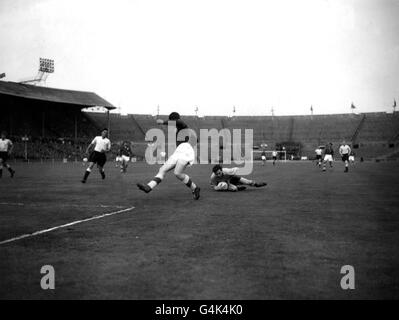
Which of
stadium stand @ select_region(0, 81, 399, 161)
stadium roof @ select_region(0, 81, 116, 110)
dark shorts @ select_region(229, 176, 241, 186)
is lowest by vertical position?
dark shorts @ select_region(229, 176, 241, 186)

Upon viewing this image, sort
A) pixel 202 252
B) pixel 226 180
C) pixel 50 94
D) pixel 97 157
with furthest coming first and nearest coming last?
1. pixel 50 94
2. pixel 97 157
3. pixel 226 180
4. pixel 202 252

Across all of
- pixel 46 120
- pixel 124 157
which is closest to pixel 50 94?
pixel 46 120

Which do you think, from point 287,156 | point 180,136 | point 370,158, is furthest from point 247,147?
point 180,136

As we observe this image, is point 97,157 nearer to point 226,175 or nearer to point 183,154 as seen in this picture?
point 226,175

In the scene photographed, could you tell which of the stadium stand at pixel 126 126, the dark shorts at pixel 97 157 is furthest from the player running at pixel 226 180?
the stadium stand at pixel 126 126

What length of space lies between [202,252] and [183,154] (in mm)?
Result: 5385

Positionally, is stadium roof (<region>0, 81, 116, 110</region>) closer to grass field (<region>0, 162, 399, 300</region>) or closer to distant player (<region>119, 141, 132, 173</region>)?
distant player (<region>119, 141, 132, 173</region>)

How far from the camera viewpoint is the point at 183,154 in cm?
1001

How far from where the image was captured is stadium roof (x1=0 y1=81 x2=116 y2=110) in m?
53.8

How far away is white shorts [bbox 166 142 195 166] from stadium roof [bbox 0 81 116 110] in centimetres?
4672

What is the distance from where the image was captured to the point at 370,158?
2574 inches

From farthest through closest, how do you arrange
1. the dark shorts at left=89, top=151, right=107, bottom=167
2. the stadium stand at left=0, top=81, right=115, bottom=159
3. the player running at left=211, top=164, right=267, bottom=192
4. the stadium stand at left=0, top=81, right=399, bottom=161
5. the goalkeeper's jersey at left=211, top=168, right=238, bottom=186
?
the stadium stand at left=0, top=81, right=399, bottom=161
the stadium stand at left=0, top=81, right=115, bottom=159
the dark shorts at left=89, top=151, right=107, bottom=167
the goalkeeper's jersey at left=211, top=168, right=238, bottom=186
the player running at left=211, top=164, right=267, bottom=192

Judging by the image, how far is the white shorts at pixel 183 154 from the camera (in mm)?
9977

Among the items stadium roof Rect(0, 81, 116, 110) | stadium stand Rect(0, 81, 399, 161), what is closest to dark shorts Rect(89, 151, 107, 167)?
stadium stand Rect(0, 81, 399, 161)
